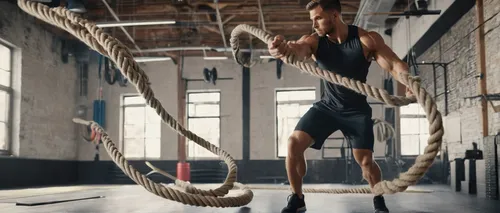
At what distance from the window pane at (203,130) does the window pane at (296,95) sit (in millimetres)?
1746

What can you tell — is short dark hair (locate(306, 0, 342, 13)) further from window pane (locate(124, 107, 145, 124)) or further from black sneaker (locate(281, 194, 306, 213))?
window pane (locate(124, 107, 145, 124))

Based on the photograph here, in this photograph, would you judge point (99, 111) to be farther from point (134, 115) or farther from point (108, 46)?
point (108, 46)

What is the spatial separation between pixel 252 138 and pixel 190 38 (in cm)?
298

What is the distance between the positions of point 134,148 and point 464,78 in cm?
832

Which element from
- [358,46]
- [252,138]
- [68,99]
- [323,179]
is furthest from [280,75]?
[358,46]

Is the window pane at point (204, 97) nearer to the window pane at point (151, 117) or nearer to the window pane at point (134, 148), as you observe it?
the window pane at point (151, 117)

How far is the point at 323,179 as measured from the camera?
12.1m

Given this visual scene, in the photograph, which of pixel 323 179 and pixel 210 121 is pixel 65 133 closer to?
pixel 210 121

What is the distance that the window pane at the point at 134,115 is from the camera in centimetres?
1293

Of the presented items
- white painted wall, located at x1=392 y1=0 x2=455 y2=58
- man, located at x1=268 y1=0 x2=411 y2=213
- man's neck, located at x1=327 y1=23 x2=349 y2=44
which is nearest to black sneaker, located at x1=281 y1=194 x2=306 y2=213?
man, located at x1=268 y1=0 x2=411 y2=213

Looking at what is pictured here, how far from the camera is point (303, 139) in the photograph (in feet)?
9.15

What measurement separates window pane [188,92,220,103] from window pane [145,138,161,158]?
4.60 feet

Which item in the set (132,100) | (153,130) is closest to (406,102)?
(153,130)

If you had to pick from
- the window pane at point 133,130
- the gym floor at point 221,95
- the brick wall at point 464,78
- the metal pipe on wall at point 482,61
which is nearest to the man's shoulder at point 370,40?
the gym floor at point 221,95
